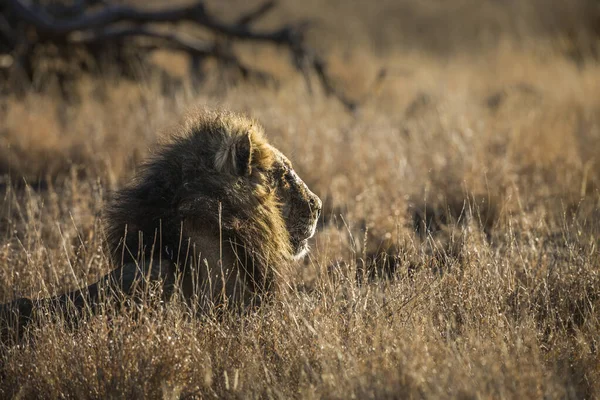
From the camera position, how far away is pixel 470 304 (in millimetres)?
3945

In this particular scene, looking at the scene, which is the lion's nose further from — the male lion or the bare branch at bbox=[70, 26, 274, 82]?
the bare branch at bbox=[70, 26, 274, 82]

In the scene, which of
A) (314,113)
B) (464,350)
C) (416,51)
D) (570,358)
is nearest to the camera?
(464,350)

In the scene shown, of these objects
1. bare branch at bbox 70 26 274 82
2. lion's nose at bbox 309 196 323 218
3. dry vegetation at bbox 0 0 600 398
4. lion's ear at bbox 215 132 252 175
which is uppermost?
bare branch at bbox 70 26 274 82

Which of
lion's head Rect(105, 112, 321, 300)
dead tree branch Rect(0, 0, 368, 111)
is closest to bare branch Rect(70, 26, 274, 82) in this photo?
dead tree branch Rect(0, 0, 368, 111)

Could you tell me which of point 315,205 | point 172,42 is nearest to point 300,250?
point 315,205

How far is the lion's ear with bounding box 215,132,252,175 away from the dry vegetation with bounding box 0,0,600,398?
2.17 feet

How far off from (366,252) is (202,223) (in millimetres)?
1959

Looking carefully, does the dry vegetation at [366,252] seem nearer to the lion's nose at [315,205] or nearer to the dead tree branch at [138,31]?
the lion's nose at [315,205]

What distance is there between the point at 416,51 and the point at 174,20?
8.94 m

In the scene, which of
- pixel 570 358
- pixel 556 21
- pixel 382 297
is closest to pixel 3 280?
pixel 382 297

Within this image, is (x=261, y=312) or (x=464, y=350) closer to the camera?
(x=464, y=350)

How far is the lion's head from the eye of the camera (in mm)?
3996

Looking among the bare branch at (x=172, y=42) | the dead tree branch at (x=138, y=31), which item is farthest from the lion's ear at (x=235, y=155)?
the bare branch at (x=172, y=42)

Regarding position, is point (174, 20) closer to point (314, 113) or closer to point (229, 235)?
point (314, 113)
